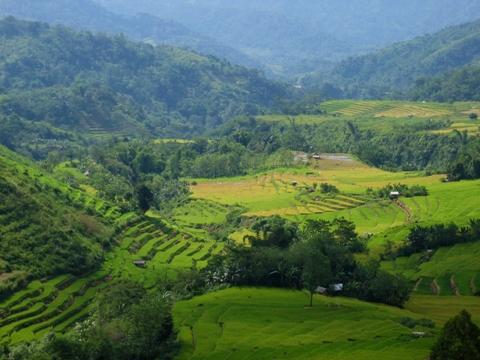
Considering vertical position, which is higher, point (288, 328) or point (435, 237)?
point (435, 237)

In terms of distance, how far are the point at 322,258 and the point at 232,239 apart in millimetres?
23785

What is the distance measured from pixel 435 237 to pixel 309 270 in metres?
19.6

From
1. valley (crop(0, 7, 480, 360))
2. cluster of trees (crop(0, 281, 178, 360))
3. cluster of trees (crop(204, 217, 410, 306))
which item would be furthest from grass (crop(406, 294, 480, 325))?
cluster of trees (crop(0, 281, 178, 360))

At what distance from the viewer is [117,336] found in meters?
42.8

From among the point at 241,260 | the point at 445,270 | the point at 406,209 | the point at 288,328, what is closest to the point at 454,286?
the point at 445,270

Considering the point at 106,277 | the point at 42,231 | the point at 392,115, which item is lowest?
the point at 106,277

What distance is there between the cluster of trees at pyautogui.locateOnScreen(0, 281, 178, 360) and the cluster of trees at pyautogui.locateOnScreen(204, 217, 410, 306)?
11394mm

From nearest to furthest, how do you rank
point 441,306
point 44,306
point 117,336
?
1. point 117,336
2. point 44,306
3. point 441,306

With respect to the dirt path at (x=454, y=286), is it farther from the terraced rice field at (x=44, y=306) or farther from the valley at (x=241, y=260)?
the terraced rice field at (x=44, y=306)

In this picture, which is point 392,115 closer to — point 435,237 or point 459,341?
point 435,237

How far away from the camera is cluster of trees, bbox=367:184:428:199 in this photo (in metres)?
90.1

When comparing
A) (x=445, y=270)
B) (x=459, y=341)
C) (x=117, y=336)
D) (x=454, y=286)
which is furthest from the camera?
(x=445, y=270)

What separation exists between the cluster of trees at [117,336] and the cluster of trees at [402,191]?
47.7 meters

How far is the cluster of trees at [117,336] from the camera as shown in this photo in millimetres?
38625
